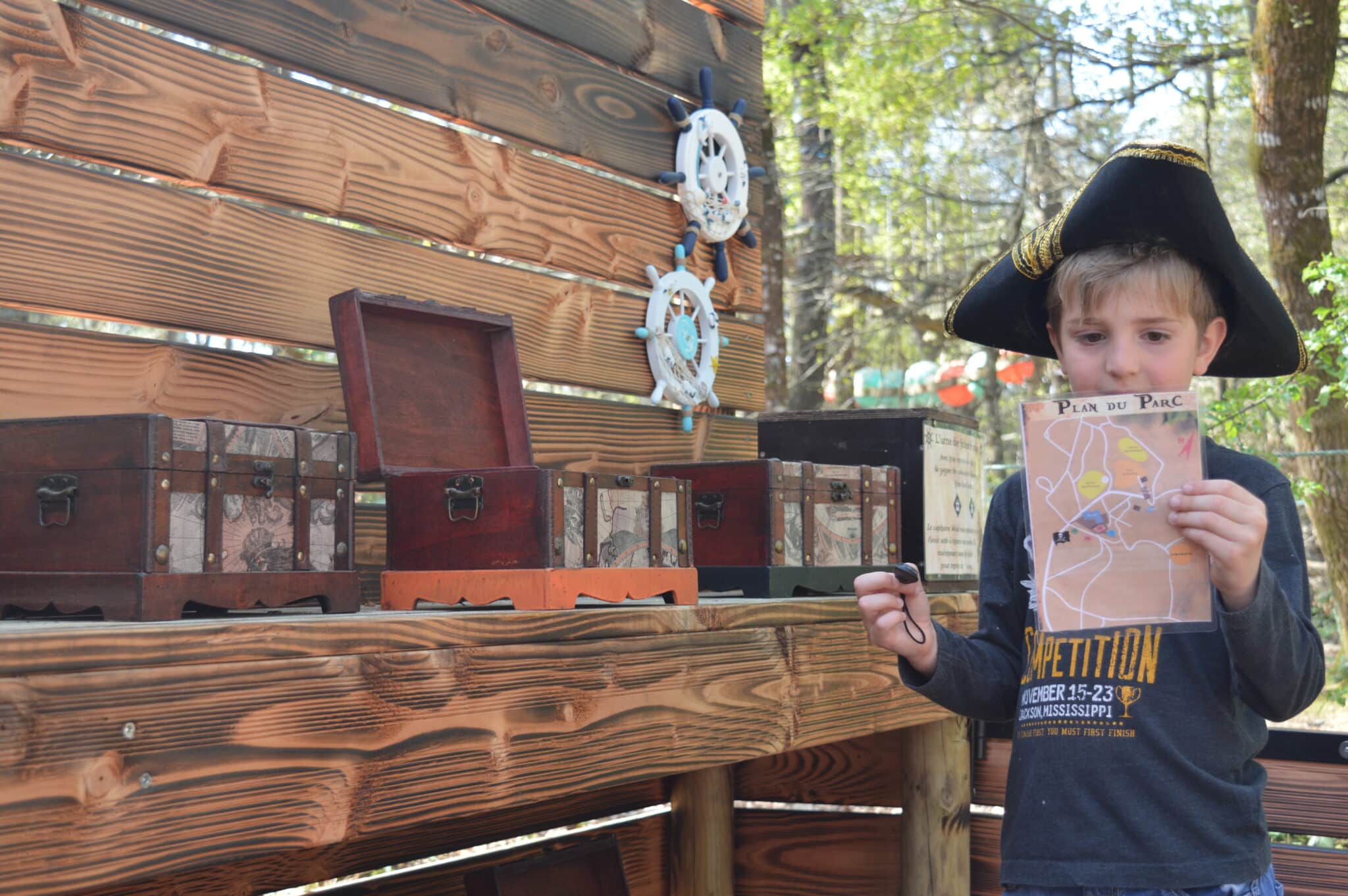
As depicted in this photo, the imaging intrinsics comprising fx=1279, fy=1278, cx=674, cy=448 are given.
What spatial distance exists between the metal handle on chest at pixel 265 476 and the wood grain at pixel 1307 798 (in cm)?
178

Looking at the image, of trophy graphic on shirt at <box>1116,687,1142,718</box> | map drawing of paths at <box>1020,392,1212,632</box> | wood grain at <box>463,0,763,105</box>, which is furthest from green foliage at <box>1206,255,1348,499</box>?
map drawing of paths at <box>1020,392,1212,632</box>

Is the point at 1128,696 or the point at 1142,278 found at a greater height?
the point at 1142,278

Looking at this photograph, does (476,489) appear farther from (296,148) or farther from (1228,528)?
(1228,528)

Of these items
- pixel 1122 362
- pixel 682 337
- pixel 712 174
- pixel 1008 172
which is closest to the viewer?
pixel 1122 362

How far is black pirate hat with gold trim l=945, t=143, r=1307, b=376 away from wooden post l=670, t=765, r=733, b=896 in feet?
5.58

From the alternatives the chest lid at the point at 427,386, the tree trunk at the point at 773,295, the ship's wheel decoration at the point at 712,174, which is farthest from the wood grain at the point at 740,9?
the tree trunk at the point at 773,295

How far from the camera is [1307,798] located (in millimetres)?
2789

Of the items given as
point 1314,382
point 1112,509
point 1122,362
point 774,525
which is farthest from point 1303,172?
point 1112,509

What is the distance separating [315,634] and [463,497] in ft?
1.85

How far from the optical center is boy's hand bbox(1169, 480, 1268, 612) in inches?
58.3

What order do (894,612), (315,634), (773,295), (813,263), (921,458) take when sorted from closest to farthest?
(315,634), (894,612), (921,458), (773,295), (813,263)

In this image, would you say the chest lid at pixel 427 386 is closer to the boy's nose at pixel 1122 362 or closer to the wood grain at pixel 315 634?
the wood grain at pixel 315 634

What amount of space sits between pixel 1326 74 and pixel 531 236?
5520 mm

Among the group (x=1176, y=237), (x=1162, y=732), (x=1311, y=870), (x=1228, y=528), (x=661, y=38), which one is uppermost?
(x=661, y=38)
